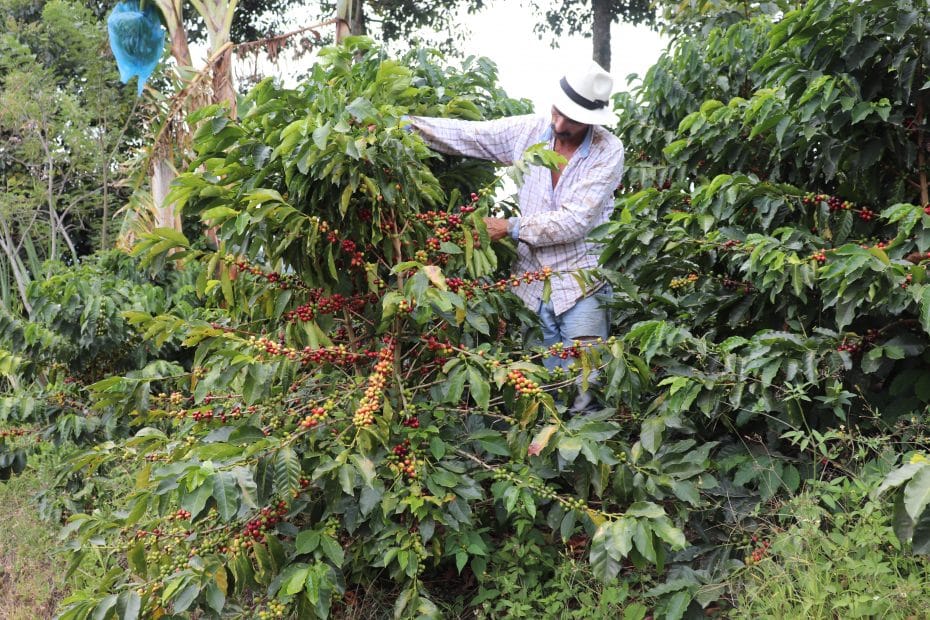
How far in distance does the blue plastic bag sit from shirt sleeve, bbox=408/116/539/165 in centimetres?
431

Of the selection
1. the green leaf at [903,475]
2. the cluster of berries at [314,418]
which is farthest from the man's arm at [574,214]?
the green leaf at [903,475]

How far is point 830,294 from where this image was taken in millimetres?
3188

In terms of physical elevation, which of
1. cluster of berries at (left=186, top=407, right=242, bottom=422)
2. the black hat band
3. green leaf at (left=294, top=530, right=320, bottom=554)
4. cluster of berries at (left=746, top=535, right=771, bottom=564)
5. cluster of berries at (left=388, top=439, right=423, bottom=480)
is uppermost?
the black hat band

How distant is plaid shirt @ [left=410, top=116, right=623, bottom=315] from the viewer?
Result: 3.59m

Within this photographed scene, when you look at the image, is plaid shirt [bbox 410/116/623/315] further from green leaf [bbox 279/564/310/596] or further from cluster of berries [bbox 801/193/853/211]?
green leaf [bbox 279/564/310/596]

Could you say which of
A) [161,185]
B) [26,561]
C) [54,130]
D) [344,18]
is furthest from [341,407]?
[54,130]

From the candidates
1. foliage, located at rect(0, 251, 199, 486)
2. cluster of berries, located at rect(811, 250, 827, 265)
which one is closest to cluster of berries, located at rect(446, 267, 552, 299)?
cluster of berries, located at rect(811, 250, 827, 265)

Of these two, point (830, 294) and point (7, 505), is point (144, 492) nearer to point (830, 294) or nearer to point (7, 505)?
point (830, 294)

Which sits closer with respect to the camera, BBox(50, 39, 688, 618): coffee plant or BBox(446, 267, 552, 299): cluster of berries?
BBox(50, 39, 688, 618): coffee plant

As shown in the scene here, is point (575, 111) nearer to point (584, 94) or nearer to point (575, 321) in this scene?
point (584, 94)

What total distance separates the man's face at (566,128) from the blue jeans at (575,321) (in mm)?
678

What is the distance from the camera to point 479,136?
359 centimetres

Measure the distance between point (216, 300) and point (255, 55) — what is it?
13.8 ft

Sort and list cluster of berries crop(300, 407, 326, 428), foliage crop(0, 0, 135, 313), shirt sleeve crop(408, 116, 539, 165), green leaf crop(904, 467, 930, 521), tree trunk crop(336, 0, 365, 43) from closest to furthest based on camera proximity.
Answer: green leaf crop(904, 467, 930, 521)
cluster of berries crop(300, 407, 326, 428)
shirt sleeve crop(408, 116, 539, 165)
tree trunk crop(336, 0, 365, 43)
foliage crop(0, 0, 135, 313)
